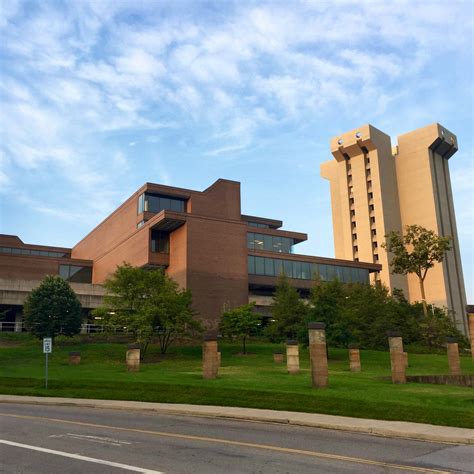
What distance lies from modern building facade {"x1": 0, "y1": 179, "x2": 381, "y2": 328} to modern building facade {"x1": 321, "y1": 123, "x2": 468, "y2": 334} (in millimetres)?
18070

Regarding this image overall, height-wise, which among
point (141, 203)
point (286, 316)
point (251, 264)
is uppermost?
point (141, 203)

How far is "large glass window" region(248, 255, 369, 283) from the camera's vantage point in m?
74.8

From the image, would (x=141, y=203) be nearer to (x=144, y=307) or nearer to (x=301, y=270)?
(x=301, y=270)

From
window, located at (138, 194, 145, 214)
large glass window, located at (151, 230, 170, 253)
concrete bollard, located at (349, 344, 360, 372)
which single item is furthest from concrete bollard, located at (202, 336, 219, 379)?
window, located at (138, 194, 145, 214)

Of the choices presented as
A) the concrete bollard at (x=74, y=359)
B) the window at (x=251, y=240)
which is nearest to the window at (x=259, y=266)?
the window at (x=251, y=240)

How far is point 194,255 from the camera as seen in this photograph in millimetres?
62406

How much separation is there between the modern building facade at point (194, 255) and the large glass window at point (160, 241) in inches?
→ 5.3

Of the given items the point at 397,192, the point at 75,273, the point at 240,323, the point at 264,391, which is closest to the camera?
the point at 264,391

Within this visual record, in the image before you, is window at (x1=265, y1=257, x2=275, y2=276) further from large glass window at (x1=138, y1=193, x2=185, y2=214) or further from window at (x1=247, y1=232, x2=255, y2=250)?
large glass window at (x1=138, y1=193, x2=185, y2=214)

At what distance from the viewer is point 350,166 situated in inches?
4390

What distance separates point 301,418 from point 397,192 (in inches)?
3991

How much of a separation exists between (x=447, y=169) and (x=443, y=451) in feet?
367

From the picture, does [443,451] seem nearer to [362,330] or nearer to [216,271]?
[362,330]

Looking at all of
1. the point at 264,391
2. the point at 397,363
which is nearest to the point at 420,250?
the point at 397,363
